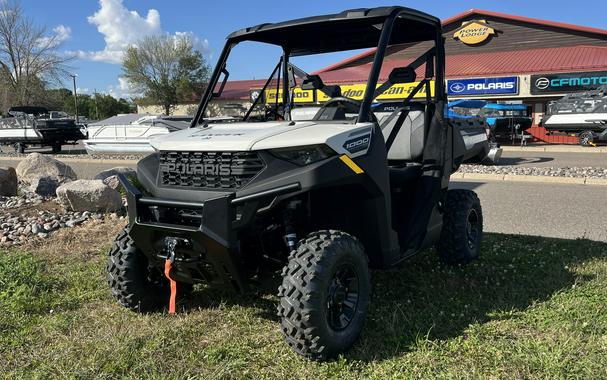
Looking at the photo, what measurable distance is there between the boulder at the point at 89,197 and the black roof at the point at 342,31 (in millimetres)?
4080

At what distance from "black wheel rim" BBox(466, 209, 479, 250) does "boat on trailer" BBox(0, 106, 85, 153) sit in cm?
2075

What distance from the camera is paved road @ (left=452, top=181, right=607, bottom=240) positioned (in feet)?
22.1

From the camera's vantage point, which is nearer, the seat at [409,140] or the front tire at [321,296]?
the front tire at [321,296]

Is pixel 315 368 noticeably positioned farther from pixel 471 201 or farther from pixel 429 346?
pixel 471 201

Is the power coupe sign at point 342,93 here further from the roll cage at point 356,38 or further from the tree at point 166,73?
the tree at point 166,73

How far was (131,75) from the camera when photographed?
1980 inches

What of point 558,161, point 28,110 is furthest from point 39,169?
point 558,161

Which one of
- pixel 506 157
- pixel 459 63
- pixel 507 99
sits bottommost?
pixel 506 157

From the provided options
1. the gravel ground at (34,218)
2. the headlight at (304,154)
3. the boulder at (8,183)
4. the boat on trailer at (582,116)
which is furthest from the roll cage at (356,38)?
the boat on trailer at (582,116)

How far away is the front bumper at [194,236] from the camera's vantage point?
3.01 meters

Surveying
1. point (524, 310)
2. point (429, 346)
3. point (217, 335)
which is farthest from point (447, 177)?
point (217, 335)

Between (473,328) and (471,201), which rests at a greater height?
(471,201)

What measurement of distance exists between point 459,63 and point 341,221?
27.4m

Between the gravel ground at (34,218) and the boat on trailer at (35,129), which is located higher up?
the boat on trailer at (35,129)
